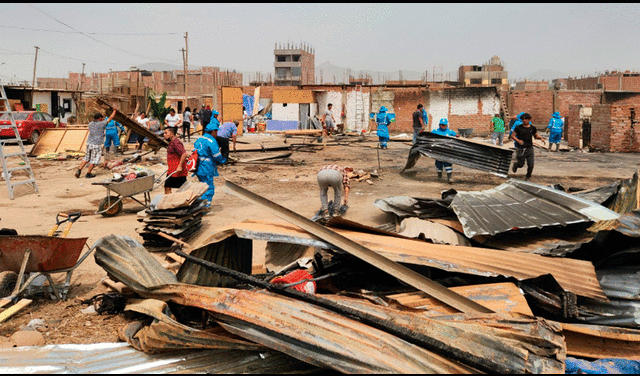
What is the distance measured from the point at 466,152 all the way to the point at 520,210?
19.4 ft

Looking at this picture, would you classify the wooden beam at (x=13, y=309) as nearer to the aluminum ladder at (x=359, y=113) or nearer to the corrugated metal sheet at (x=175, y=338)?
the corrugated metal sheet at (x=175, y=338)

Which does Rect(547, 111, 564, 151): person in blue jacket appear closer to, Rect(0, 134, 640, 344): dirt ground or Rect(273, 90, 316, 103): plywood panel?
Rect(0, 134, 640, 344): dirt ground

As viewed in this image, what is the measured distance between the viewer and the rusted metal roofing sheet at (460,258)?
4366 millimetres

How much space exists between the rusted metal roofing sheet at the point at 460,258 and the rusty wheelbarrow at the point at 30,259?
5.57 ft

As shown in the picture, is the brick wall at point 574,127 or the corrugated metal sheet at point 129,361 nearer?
the corrugated metal sheet at point 129,361

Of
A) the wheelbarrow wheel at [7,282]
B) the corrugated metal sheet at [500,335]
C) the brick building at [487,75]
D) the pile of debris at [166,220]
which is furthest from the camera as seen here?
the brick building at [487,75]

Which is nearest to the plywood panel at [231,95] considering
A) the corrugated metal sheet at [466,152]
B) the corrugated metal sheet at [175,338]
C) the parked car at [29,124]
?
the parked car at [29,124]

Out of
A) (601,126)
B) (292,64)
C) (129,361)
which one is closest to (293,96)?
(601,126)

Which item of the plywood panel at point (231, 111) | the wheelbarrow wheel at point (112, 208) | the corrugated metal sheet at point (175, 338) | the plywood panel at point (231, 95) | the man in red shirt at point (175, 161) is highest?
the plywood panel at point (231, 95)

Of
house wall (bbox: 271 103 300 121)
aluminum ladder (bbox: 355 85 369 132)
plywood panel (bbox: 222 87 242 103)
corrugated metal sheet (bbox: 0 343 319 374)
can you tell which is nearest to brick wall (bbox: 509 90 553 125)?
aluminum ladder (bbox: 355 85 369 132)

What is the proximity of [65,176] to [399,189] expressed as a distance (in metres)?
9.24

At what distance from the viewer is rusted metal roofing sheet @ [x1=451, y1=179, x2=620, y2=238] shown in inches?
228

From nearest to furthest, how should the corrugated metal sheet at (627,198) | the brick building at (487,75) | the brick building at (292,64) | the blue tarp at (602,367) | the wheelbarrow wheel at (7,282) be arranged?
the blue tarp at (602,367) < the wheelbarrow wheel at (7,282) < the corrugated metal sheet at (627,198) < the brick building at (487,75) < the brick building at (292,64)

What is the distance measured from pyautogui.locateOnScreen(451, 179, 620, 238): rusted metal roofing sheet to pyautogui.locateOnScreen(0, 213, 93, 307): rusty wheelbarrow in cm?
430
